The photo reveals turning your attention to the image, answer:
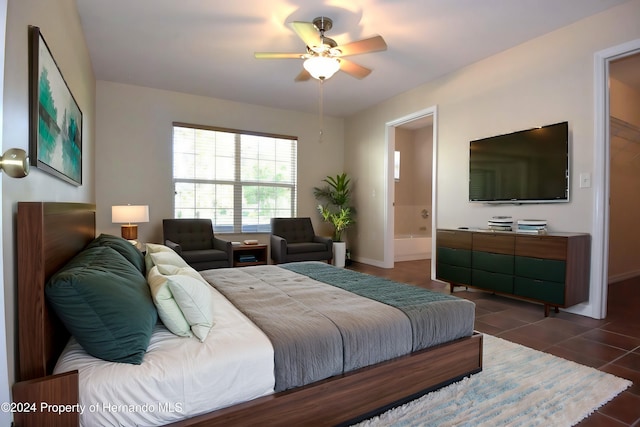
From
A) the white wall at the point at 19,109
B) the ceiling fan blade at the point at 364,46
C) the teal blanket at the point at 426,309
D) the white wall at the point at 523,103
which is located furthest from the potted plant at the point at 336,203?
the white wall at the point at 19,109

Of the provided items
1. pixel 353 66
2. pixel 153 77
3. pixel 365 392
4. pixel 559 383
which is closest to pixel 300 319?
pixel 365 392

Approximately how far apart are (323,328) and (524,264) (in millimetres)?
2552

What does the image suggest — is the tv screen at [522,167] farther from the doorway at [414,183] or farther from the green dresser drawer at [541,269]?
the doorway at [414,183]

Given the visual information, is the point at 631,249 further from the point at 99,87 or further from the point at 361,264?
the point at 99,87

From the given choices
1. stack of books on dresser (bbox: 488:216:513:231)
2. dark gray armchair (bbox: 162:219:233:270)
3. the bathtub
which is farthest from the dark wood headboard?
the bathtub

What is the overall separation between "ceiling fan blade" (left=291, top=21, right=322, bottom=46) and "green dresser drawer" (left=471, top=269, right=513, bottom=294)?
287cm

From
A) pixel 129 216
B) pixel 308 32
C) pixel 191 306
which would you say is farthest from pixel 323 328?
pixel 129 216

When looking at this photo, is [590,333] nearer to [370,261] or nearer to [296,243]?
[370,261]

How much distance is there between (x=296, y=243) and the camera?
5238 millimetres

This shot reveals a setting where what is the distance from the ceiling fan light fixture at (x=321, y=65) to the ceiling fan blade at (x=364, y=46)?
120 millimetres

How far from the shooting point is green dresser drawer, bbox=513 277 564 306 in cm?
288

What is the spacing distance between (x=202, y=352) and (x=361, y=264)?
4819 mm

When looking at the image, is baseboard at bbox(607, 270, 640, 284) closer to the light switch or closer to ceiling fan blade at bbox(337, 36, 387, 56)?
the light switch

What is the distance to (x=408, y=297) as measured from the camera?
6.59 ft
